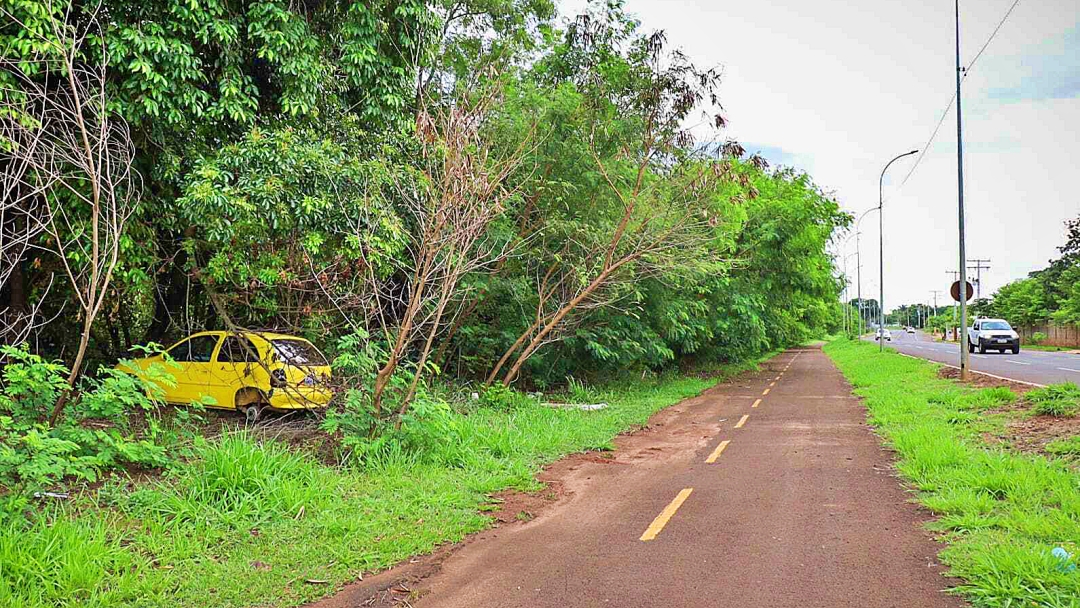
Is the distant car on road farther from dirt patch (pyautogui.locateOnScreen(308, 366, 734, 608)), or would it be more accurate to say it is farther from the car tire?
the car tire

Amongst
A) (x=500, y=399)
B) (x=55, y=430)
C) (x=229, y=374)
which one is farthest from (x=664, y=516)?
(x=229, y=374)

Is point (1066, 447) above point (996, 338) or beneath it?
beneath

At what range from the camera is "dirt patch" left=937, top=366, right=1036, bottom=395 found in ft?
46.0

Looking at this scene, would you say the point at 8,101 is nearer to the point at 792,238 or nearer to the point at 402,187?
the point at 402,187

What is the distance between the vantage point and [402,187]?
9688 mm

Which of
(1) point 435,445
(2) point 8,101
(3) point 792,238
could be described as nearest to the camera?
(2) point 8,101

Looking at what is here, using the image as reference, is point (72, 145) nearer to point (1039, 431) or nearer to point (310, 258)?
point (310, 258)

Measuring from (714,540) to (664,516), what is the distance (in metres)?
0.78

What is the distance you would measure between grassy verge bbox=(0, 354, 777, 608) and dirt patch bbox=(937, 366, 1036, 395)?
36.2 feet

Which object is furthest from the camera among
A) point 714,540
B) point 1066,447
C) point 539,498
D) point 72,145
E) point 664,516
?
point 1066,447

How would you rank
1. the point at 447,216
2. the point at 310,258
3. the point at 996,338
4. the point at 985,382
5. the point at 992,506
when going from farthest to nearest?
the point at 996,338
the point at 985,382
the point at 310,258
the point at 447,216
the point at 992,506

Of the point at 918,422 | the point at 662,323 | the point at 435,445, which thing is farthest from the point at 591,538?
the point at 662,323

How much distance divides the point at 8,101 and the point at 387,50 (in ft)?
15.7

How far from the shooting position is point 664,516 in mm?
6195
